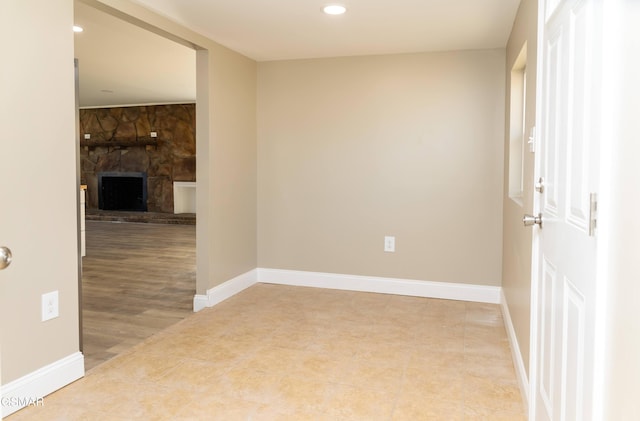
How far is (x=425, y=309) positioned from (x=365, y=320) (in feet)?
1.85

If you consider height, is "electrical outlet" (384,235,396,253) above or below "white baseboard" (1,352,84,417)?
above

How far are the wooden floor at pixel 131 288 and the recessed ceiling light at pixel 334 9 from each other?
2.31 meters

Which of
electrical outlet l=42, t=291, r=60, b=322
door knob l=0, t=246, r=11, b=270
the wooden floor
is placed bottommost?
the wooden floor

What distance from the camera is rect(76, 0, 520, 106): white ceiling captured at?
9.61 feet

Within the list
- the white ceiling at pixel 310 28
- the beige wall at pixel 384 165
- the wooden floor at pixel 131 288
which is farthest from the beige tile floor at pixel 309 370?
the white ceiling at pixel 310 28

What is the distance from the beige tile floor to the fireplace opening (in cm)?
667

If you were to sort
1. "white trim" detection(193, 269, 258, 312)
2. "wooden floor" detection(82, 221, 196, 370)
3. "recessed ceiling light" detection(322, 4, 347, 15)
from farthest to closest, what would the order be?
Result: "white trim" detection(193, 269, 258, 312) < "wooden floor" detection(82, 221, 196, 370) < "recessed ceiling light" detection(322, 4, 347, 15)

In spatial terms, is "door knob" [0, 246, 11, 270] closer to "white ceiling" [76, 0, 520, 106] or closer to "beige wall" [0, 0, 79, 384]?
"beige wall" [0, 0, 79, 384]

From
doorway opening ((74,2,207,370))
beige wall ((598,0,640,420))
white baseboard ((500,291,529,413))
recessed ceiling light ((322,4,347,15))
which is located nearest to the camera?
beige wall ((598,0,640,420))

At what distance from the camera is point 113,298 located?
4.07 metres

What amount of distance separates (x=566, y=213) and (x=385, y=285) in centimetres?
299

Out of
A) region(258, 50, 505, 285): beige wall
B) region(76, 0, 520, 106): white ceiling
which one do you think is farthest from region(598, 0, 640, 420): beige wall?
region(258, 50, 505, 285): beige wall

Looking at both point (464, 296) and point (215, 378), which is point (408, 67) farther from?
point (215, 378)

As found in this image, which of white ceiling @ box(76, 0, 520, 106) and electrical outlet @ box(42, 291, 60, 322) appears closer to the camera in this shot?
electrical outlet @ box(42, 291, 60, 322)
